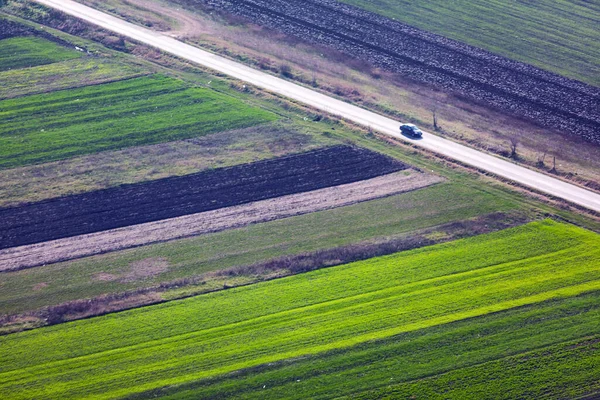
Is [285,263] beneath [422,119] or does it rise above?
beneath

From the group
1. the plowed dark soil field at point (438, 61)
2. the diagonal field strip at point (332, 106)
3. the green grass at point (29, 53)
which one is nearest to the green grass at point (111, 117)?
the diagonal field strip at point (332, 106)

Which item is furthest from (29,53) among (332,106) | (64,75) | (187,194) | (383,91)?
(383,91)

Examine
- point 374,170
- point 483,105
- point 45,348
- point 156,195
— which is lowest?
point 45,348

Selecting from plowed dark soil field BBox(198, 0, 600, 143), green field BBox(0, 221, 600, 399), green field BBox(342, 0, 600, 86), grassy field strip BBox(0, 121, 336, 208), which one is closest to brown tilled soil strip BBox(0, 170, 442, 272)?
grassy field strip BBox(0, 121, 336, 208)

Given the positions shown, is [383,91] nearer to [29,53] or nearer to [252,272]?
[252,272]

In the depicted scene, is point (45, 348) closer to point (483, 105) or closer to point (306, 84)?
point (306, 84)

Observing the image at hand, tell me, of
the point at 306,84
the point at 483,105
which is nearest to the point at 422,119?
the point at 483,105

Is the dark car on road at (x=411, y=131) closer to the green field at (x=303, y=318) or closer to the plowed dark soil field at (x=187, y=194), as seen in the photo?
the plowed dark soil field at (x=187, y=194)
